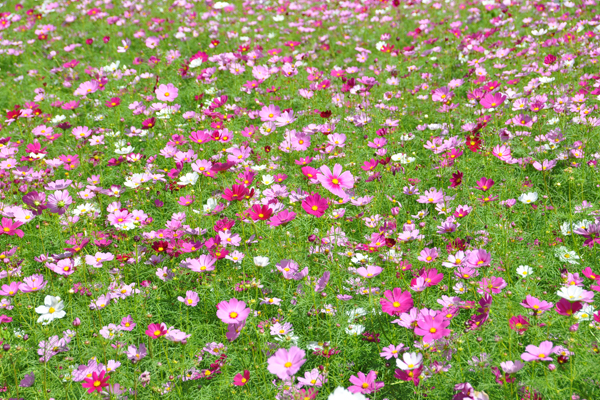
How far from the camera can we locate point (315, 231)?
2.34 meters

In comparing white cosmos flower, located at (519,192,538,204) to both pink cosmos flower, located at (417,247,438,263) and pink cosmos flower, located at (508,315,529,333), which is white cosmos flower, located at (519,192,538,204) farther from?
pink cosmos flower, located at (508,315,529,333)

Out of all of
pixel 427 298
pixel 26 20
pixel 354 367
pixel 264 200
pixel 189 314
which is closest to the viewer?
pixel 354 367

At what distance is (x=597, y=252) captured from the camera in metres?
2.09

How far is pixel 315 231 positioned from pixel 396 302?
712 millimetres

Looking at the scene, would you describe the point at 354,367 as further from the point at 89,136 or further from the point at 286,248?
the point at 89,136

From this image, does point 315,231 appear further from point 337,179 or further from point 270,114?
point 270,114

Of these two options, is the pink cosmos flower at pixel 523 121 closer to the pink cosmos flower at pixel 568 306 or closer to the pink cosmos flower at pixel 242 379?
the pink cosmos flower at pixel 568 306

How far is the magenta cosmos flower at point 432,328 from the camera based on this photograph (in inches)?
59.6

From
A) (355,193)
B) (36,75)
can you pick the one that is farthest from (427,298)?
(36,75)

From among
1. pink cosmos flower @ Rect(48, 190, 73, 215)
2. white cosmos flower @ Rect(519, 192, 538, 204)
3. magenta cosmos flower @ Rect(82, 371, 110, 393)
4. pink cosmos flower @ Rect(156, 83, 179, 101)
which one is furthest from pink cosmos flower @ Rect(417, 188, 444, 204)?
pink cosmos flower @ Rect(156, 83, 179, 101)

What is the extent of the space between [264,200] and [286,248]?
248 mm

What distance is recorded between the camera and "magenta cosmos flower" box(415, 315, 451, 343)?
4.96ft

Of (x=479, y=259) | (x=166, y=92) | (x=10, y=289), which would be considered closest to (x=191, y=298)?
(x=10, y=289)

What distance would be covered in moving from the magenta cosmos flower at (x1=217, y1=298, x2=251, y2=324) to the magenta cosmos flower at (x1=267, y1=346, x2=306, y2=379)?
0.87 feet
